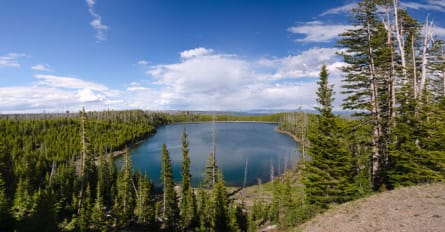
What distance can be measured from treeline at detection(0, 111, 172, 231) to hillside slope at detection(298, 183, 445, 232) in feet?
73.2

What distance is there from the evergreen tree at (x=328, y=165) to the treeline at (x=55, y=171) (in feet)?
73.7

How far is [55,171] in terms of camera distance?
2304 inches

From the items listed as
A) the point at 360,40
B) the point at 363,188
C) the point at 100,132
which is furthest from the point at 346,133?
the point at 100,132

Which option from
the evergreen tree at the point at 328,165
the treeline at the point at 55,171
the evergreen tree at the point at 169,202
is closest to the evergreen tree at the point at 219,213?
the evergreen tree at the point at 169,202

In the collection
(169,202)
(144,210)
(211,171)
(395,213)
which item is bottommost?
(144,210)

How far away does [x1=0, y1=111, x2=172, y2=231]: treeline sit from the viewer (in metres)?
24.2

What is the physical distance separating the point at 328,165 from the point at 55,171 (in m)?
65.5

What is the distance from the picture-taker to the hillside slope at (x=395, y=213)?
9.63m

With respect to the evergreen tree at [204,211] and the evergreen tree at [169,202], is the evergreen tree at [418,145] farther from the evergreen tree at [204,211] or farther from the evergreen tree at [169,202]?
the evergreen tree at [169,202]

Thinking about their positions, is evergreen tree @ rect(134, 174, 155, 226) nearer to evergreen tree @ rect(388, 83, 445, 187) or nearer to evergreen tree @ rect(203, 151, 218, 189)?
evergreen tree @ rect(203, 151, 218, 189)

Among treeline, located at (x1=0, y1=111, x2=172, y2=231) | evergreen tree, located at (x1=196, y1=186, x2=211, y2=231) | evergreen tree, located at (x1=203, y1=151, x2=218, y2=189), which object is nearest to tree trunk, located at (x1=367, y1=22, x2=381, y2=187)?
evergreen tree, located at (x1=196, y1=186, x2=211, y2=231)

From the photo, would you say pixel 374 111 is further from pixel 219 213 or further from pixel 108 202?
pixel 108 202

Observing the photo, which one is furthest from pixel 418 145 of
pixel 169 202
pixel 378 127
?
pixel 169 202

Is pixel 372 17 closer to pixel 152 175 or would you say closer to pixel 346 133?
pixel 346 133
